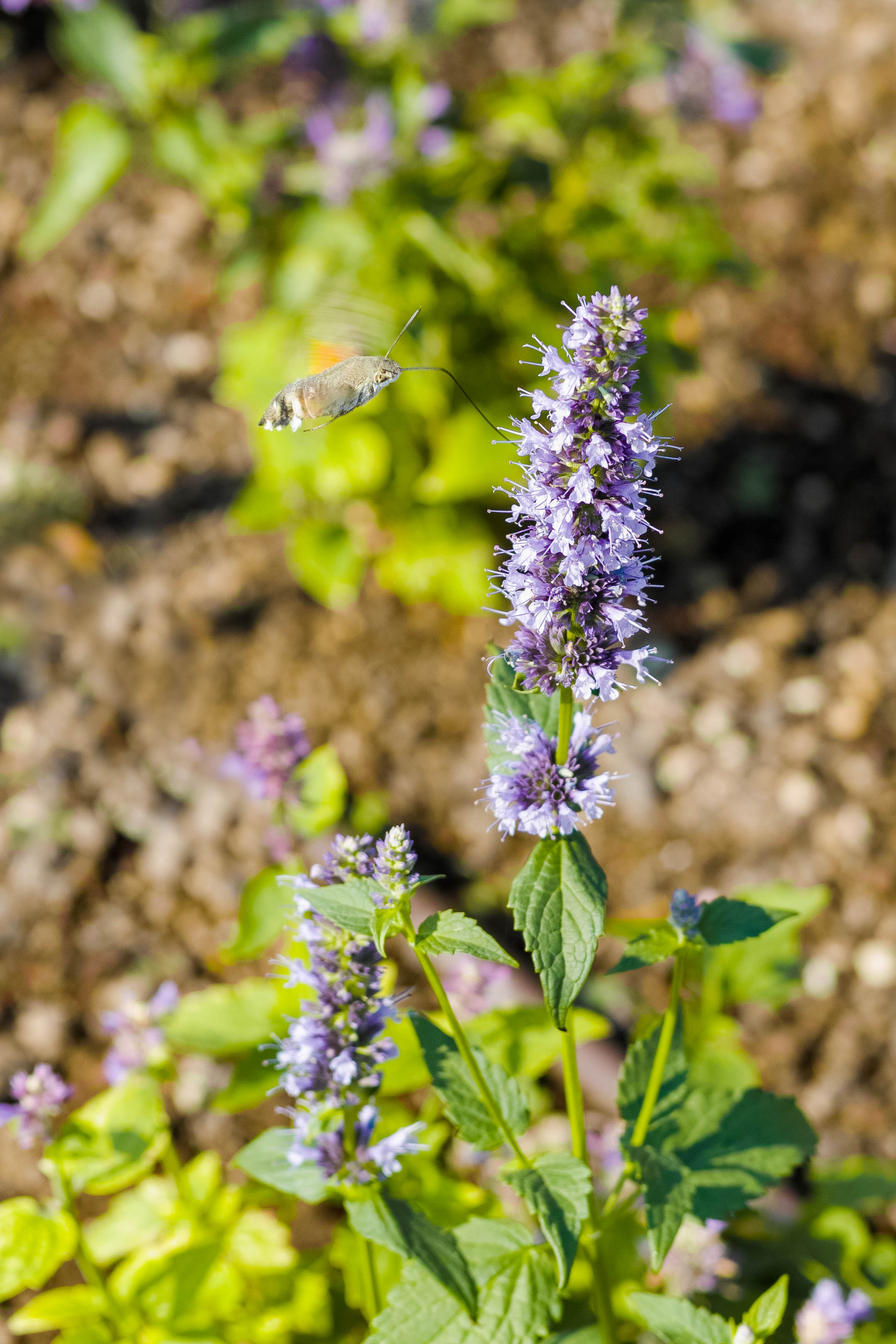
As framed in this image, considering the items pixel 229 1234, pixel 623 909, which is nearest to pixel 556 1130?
pixel 623 909

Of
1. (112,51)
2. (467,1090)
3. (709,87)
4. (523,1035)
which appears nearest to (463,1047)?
(467,1090)

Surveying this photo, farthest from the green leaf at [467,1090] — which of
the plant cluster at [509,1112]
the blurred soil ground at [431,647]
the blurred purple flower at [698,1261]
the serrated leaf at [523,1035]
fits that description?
the blurred soil ground at [431,647]

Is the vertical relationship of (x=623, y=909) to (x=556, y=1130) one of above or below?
above

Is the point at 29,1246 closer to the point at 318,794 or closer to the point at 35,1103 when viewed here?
the point at 35,1103

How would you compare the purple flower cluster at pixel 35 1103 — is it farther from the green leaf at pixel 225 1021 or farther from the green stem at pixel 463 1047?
the green stem at pixel 463 1047

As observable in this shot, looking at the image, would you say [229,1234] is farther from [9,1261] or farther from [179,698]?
[179,698]
